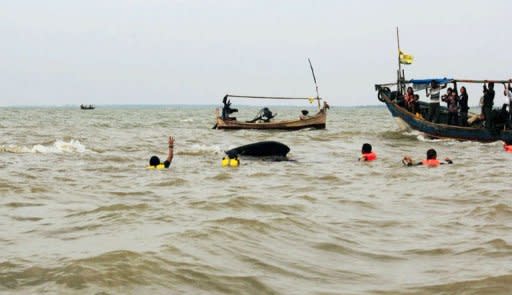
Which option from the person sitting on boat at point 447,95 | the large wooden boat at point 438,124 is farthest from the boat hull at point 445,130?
the person sitting on boat at point 447,95

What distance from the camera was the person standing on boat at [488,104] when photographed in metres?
20.8

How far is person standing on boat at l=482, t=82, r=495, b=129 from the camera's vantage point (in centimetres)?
2075

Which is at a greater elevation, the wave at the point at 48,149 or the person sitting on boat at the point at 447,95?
the person sitting on boat at the point at 447,95

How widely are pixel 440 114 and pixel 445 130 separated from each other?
152 cm

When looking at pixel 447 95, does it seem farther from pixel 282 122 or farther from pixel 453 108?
pixel 282 122

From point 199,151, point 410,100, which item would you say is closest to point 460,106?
point 410,100

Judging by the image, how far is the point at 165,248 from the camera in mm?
6344

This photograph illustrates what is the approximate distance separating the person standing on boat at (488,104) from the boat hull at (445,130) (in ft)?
0.97

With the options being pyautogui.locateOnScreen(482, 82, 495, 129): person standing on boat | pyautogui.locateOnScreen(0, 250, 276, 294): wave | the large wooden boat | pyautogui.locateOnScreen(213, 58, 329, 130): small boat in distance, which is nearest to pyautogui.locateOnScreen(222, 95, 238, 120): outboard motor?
pyautogui.locateOnScreen(213, 58, 329, 130): small boat in distance

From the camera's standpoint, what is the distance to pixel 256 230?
7.55 m

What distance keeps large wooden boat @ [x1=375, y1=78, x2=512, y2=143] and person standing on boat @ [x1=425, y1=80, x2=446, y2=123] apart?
262mm

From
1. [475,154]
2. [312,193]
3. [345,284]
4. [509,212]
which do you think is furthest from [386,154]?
[345,284]

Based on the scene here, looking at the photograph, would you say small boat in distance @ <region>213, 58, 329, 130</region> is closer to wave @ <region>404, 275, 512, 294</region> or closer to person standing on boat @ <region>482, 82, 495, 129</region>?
person standing on boat @ <region>482, 82, 495, 129</region>

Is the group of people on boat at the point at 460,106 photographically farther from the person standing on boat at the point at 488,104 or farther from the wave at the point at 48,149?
the wave at the point at 48,149
